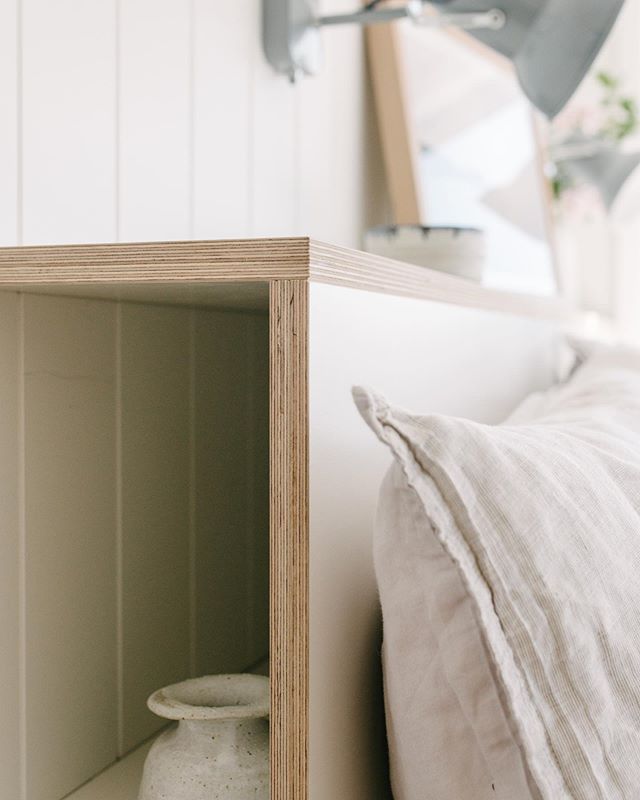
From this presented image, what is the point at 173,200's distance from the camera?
106cm

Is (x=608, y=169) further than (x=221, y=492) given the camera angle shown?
Yes

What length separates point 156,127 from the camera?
1.03m

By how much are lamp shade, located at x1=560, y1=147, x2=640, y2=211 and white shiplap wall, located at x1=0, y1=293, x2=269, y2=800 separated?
122 cm

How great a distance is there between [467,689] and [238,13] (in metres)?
0.97

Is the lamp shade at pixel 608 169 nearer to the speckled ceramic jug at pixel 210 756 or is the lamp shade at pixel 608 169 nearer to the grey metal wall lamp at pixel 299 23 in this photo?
the grey metal wall lamp at pixel 299 23

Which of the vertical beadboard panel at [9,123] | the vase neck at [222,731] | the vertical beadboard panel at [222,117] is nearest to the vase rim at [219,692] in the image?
the vase neck at [222,731]

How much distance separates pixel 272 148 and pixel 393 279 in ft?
2.21

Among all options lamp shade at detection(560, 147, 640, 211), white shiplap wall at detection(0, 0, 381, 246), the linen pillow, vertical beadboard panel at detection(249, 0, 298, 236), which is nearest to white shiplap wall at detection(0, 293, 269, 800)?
white shiplap wall at detection(0, 0, 381, 246)

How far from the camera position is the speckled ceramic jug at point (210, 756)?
0.67m

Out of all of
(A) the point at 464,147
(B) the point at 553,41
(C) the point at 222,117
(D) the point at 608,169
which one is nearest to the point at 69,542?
(C) the point at 222,117

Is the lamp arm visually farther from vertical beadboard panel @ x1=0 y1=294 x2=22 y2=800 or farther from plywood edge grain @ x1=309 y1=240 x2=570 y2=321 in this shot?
vertical beadboard panel @ x1=0 y1=294 x2=22 y2=800

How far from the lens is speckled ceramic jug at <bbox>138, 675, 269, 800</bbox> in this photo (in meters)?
0.67

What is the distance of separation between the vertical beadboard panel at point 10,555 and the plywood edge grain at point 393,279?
28 cm

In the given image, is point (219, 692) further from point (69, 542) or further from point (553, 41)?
point (553, 41)
